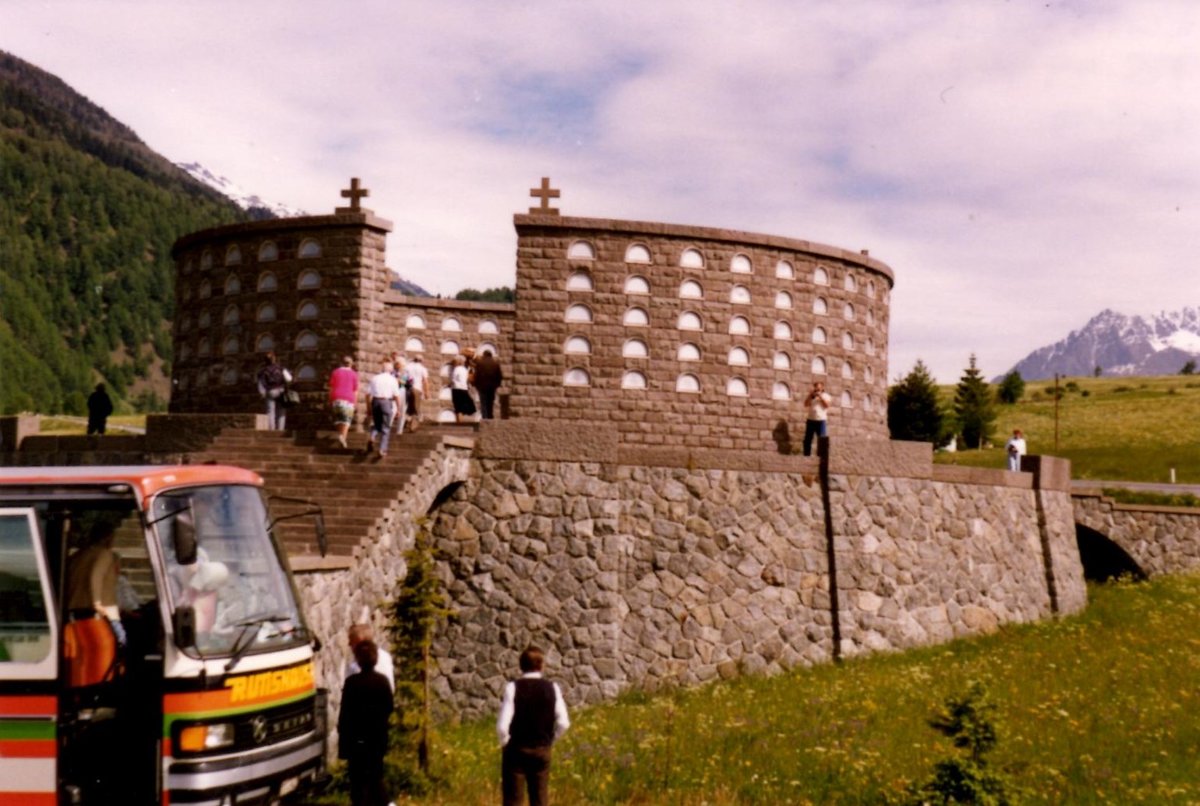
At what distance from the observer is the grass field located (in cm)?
4609

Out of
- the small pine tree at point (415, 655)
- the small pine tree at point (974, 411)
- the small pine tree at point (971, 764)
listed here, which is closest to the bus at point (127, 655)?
the small pine tree at point (415, 655)

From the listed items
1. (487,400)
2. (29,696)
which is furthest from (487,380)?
(29,696)

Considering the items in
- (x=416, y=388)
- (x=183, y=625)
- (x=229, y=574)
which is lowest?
(x=183, y=625)

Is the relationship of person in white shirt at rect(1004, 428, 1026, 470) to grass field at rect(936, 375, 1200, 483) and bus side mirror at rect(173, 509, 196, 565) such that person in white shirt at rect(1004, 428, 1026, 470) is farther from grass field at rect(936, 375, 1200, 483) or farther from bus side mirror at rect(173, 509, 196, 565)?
bus side mirror at rect(173, 509, 196, 565)

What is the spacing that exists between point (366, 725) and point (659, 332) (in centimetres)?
1190

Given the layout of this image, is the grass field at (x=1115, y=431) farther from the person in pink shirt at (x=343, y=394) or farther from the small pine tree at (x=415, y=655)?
the small pine tree at (x=415, y=655)

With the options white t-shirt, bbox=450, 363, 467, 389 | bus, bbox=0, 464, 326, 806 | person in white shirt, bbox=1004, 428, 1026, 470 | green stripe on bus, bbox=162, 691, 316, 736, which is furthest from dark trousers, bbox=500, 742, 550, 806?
person in white shirt, bbox=1004, 428, 1026, 470

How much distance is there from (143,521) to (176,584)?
1.66ft

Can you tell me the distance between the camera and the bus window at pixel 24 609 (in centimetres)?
852

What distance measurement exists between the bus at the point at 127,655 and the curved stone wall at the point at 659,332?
1139 cm

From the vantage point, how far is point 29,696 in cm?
851

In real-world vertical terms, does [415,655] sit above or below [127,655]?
below

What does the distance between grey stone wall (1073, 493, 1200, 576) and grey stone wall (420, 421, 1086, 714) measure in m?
9.69

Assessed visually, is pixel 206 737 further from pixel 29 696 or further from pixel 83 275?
pixel 83 275
